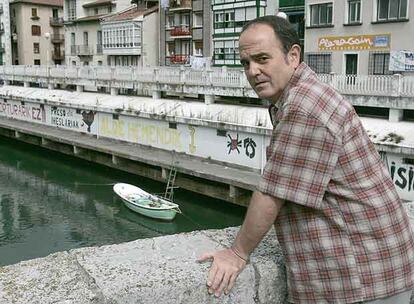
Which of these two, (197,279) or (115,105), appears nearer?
(197,279)

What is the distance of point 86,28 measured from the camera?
55.1 m

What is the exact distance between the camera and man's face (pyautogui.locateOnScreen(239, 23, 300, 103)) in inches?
77.4

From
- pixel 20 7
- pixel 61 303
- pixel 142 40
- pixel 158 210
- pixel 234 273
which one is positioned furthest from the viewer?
pixel 20 7

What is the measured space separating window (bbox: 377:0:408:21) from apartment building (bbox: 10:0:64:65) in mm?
47336

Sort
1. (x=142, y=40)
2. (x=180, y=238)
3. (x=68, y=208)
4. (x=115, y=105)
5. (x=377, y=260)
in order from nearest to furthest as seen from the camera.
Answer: (x=377, y=260) → (x=180, y=238) → (x=68, y=208) → (x=115, y=105) → (x=142, y=40)

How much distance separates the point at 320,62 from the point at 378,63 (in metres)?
3.86

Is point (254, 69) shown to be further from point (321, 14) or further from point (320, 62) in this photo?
point (321, 14)

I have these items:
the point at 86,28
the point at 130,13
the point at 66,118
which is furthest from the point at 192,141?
the point at 86,28

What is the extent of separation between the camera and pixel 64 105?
30.5 meters

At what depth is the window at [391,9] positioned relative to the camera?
87.5 ft

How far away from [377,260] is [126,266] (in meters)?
0.94

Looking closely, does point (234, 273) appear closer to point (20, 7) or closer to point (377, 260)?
point (377, 260)

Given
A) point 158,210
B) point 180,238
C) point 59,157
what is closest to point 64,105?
point 59,157

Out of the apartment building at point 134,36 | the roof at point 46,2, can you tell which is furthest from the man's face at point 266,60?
the roof at point 46,2
